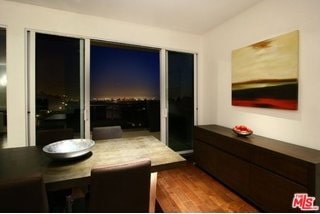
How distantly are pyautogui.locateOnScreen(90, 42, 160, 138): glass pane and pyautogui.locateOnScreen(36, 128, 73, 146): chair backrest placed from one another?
169 centimetres

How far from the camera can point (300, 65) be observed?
2.05m

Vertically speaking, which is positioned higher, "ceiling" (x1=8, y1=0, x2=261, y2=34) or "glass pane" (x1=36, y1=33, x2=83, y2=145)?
"ceiling" (x1=8, y1=0, x2=261, y2=34)

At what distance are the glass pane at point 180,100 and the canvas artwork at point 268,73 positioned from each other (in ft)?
3.73

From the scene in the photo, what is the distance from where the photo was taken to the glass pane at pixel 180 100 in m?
3.78

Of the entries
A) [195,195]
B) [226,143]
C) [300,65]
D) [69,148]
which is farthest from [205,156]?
[69,148]

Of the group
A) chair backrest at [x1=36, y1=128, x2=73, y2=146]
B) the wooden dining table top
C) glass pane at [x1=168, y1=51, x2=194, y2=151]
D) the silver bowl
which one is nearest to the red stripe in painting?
glass pane at [x1=168, y1=51, x2=194, y2=151]

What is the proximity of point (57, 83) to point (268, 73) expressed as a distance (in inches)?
128

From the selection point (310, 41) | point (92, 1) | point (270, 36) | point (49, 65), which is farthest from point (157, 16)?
point (310, 41)

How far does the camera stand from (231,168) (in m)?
2.49

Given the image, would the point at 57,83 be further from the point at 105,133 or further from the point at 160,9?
the point at 160,9

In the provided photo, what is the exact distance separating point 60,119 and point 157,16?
2.41 m

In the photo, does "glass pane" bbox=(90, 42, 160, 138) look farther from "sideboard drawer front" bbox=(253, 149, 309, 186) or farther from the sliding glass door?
"sideboard drawer front" bbox=(253, 149, 309, 186)

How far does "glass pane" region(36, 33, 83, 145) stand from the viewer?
2764 mm

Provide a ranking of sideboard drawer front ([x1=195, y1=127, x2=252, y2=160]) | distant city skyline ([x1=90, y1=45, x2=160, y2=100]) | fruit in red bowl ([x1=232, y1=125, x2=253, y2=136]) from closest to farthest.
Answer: sideboard drawer front ([x1=195, y1=127, x2=252, y2=160]) < fruit in red bowl ([x1=232, y1=125, x2=253, y2=136]) < distant city skyline ([x1=90, y1=45, x2=160, y2=100])
